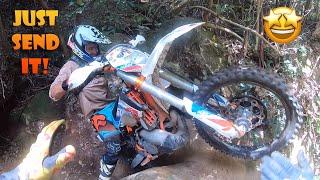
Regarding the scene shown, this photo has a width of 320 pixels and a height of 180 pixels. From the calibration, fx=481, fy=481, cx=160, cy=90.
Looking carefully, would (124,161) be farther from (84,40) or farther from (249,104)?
(249,104)

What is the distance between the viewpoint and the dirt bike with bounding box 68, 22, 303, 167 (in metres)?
3.76

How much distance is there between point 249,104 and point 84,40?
58.3 inches

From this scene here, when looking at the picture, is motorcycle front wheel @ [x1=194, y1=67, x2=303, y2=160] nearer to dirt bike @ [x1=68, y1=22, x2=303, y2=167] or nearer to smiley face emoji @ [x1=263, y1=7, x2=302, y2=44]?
dirt bike @ [x1=68, y1=22, x2=303, y2=167]

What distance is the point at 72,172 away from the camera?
5.21 metres

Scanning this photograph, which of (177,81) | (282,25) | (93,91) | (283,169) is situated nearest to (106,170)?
(93,91)

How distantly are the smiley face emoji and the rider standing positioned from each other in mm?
1523

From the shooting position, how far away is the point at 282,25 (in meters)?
4.44

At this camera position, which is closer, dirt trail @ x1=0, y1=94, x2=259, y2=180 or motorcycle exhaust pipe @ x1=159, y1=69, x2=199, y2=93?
motorcycle exhaust pipe @ x1=159, y1=69, x2=199, y2=93

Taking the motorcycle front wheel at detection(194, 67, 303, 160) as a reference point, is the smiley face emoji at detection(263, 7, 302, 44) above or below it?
Result: above

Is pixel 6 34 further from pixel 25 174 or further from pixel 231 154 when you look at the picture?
pixel 231 154

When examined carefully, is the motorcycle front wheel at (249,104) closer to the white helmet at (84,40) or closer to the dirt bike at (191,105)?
the dirt bike at (191,105)

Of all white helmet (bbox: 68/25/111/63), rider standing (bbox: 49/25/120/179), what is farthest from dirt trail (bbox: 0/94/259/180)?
white helmet (bbox: 68/25/111/63)

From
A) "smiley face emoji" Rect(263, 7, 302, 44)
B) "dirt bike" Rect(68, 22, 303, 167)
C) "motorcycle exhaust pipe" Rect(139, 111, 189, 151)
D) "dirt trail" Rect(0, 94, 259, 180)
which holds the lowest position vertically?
"dirt trail" Rect(0, 94, 259, 180)

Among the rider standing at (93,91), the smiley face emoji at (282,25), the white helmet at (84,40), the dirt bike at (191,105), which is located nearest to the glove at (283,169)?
the dirt bike at (191,105)
